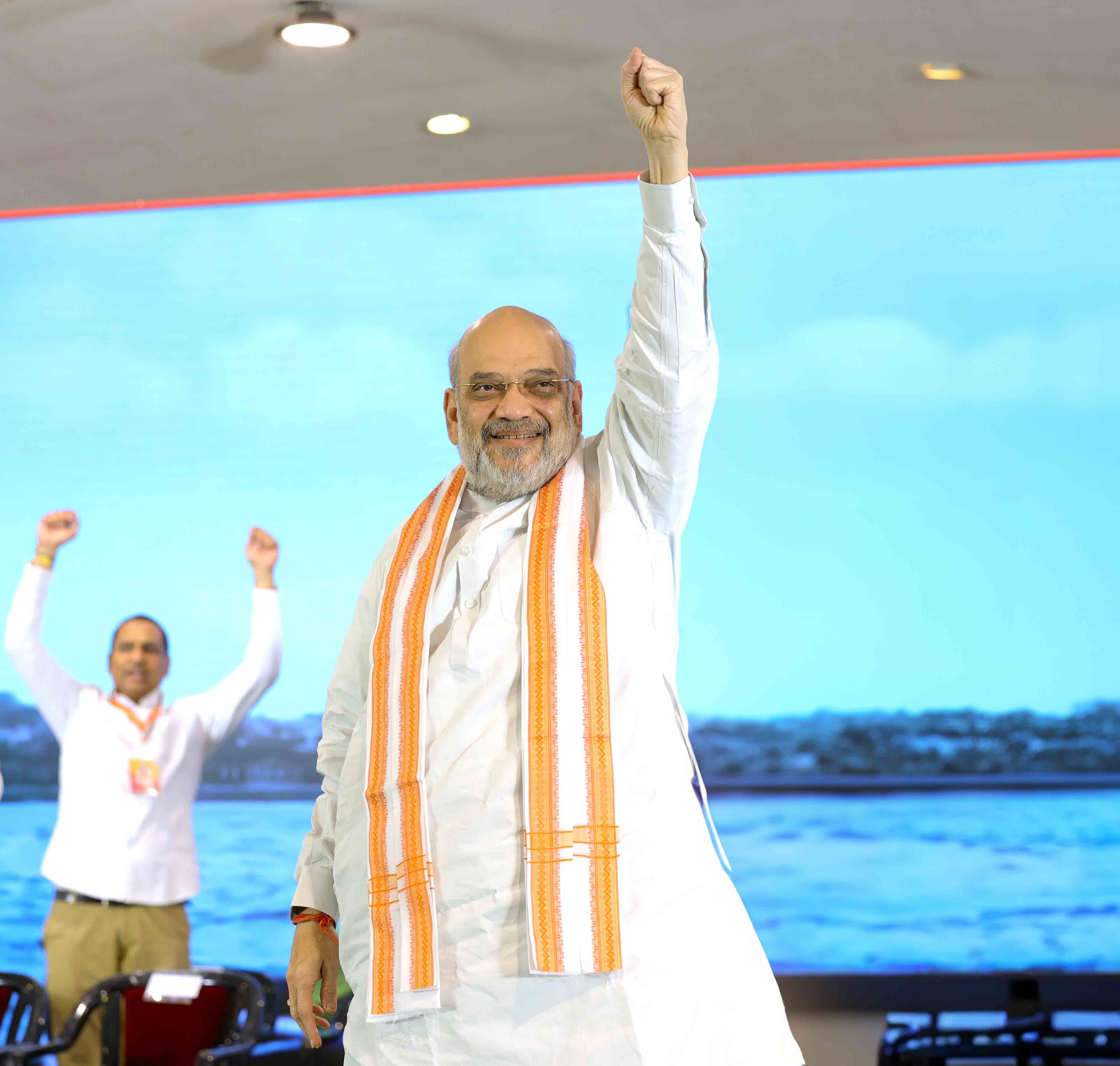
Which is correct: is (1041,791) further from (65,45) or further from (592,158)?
(65,45)

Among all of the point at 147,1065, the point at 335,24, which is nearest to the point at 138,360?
the point at 335,24

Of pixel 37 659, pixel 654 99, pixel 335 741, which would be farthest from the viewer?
pixel 37 659

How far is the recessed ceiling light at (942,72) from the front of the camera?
3.59 metres

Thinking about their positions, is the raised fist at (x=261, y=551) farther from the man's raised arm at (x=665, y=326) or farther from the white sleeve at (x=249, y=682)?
the man's raised arm at (x=665, y=326)

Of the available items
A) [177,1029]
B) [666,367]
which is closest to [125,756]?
[177,1029]

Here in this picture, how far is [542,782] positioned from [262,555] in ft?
11.8

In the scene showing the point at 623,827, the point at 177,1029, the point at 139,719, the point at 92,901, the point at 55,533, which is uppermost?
the point at 55,533

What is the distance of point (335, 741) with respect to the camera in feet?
6.54

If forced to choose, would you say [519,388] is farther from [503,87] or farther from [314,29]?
[503,87]

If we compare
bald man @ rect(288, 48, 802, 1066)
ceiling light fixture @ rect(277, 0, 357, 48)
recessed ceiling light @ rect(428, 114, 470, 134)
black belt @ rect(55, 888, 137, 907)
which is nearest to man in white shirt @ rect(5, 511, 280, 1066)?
black belt @ rect(55, 888, 137, 907)

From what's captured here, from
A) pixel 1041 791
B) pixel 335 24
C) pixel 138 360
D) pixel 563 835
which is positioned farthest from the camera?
pixel 138 360

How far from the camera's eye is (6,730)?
204 inches

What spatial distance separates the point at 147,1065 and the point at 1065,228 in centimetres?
379

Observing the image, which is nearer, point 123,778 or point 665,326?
point 665,326
